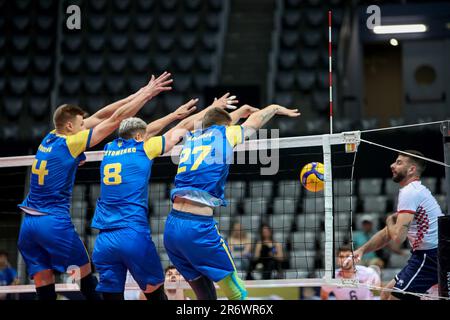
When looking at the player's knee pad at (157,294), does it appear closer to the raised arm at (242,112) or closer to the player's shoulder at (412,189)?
the raised arm at (242,112)

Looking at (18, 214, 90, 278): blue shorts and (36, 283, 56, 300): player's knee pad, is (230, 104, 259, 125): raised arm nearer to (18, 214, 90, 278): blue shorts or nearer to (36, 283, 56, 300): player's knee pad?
(18, 214, 90, 278): blue shorts

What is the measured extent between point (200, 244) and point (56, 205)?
159cm

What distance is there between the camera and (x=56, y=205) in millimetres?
8414

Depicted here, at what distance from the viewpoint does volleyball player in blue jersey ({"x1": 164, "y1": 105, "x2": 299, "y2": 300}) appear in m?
7.71

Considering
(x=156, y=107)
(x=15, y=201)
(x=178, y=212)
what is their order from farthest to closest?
(x=156, y=107) < (x=15, y=201) < (x=178, y=212)

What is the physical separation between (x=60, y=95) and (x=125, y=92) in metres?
1.39

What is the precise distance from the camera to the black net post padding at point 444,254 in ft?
25.4

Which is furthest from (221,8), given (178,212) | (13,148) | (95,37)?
(178,212)

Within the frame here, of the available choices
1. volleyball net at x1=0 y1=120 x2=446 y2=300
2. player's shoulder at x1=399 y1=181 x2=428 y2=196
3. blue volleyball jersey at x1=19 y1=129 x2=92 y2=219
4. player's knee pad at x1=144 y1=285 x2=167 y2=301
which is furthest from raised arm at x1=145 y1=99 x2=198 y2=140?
volleyball net at x1=0 y1=120 x2=446 y2=300

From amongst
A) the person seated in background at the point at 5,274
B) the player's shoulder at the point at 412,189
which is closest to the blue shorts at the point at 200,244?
the player's shoulder at the point at 412,189

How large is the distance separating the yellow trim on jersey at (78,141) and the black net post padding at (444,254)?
3299 mm

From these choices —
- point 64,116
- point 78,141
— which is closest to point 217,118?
point 78,141

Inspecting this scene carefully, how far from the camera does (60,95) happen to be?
1906cm

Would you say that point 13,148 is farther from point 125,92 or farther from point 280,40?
point 280,40
